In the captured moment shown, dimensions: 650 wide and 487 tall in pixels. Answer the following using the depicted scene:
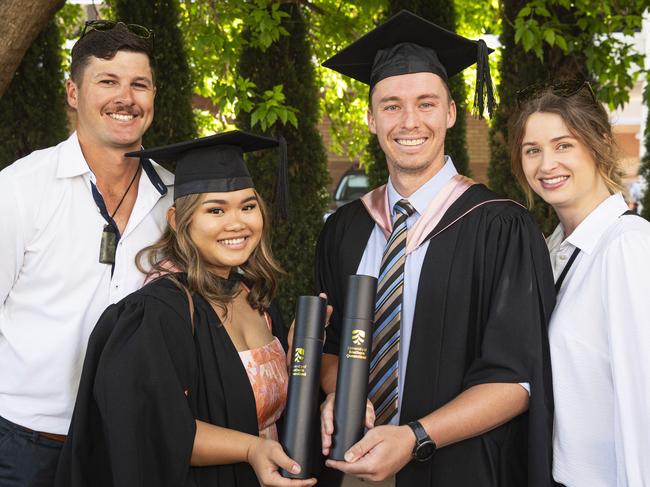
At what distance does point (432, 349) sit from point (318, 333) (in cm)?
56

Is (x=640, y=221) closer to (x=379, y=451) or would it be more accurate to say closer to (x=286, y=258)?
(x=379, y=451)

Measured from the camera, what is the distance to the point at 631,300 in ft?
7.48

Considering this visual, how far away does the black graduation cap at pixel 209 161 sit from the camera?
272cm

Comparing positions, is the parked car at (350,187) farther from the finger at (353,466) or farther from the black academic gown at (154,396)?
the finger at (353,466)

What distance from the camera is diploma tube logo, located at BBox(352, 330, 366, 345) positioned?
Result: 2197 millimetres

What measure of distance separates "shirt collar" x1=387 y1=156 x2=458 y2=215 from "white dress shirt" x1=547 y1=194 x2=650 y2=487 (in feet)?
1.71

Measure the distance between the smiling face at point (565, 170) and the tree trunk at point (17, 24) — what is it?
2.62 meters

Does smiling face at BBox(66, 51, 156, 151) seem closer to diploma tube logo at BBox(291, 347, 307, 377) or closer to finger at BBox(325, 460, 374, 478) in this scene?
diploma tube logo at BBox(291, 347, 307, 377)

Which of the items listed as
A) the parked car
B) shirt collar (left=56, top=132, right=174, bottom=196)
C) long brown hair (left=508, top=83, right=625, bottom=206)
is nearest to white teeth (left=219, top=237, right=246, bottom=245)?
shirt collar (left=56, top=132, right=174, bottom=196)

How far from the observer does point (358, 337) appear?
86.5 inches

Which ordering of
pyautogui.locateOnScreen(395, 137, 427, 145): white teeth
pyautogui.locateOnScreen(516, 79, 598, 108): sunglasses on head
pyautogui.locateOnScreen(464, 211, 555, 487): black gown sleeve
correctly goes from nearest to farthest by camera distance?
pyautogui.locateOnScreen(464, 211, 555, 487): black gown sleeve, pyautogui.locateOnScreen(516, 79, 598, 108): sunglasses on head, pyautogui.locateOnScreen(395, 137, 427, 145): white teeth

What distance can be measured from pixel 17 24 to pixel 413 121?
89.2 inches

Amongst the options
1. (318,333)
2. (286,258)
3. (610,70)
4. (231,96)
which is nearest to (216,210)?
(318,333)

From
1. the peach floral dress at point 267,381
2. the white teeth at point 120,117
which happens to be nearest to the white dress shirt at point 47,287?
the white teeth at point 120,117
